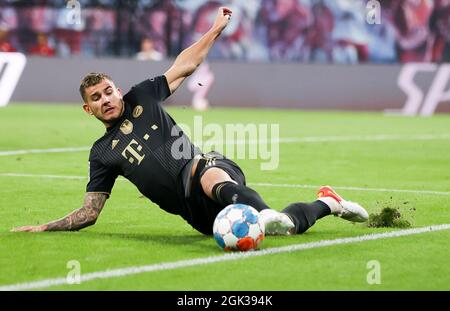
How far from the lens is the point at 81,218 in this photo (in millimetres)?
8070

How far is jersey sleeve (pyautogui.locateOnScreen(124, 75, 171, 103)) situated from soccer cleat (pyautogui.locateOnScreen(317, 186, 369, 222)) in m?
1.40

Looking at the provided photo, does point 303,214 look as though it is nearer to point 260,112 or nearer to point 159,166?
point 159,166

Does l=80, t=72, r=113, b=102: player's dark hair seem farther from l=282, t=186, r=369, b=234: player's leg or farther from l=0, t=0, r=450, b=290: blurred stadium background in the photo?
l=282, t=186, r=369, b=234: player's leg

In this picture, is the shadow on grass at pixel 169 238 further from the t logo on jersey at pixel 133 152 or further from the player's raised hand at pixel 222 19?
the player's raised hand at pixel 222 19

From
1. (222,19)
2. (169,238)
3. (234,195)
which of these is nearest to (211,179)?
(234,195)

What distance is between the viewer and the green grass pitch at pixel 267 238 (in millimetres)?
6293

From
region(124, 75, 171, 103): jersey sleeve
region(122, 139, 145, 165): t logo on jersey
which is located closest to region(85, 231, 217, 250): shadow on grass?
region(122, 139, 145, 165): t logo on jersey

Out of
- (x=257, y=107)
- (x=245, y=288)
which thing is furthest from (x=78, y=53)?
(x=245, y=288)

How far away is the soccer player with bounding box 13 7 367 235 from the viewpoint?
7.77 meters

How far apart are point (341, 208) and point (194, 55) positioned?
5.20 feet

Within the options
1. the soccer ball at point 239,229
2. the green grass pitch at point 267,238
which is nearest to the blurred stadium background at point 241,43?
the green grass pitch at point 267,238

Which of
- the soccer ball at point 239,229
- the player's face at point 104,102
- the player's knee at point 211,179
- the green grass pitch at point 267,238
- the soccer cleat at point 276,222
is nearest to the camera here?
the green grass pitch at point 267,238

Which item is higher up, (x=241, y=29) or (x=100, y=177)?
(x=100, y=177)

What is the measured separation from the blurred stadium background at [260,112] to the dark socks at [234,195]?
12.3 inches
